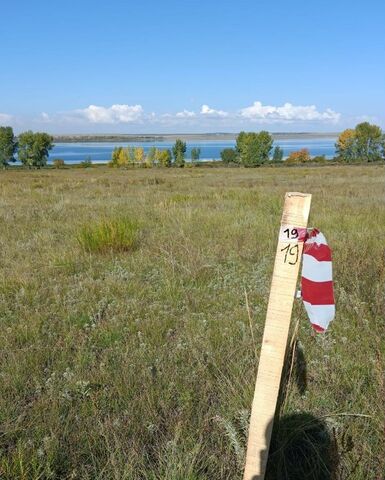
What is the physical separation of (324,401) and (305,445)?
0.38 metres

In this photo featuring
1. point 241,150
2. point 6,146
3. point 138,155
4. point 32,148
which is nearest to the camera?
point 32,148

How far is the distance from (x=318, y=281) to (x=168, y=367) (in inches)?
71.4

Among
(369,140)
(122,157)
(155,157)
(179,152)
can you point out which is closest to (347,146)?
(369,140)

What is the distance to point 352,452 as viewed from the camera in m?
2.41

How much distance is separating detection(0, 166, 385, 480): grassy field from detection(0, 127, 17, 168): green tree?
12802 centimetres

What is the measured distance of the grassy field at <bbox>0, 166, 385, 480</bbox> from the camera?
239 cm

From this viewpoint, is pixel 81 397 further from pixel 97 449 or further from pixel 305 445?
pixel 305 445

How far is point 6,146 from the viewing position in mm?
123562

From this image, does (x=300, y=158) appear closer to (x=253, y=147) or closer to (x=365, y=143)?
(x=365, y=143)

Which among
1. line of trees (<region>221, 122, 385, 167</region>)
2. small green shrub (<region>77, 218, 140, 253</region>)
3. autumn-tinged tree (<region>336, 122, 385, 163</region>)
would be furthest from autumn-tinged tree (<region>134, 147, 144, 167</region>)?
small green shrub (<region>77, 218, 140, 253</region>)

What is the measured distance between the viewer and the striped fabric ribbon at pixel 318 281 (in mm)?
1837

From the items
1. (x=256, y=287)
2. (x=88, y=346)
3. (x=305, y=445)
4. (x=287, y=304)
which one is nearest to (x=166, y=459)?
(x=305, y=445)

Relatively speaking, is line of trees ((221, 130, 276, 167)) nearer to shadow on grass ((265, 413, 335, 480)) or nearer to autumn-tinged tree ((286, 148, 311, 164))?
autumn-tinged tree ((286, 148, 311, 164))

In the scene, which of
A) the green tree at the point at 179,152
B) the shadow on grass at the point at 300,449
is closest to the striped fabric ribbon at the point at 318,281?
the shadow on grass at the point at 300,449
